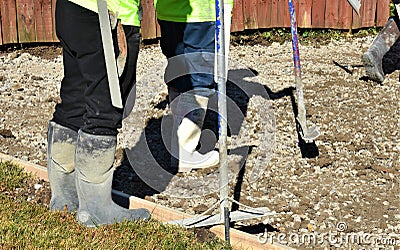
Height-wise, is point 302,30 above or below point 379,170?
above

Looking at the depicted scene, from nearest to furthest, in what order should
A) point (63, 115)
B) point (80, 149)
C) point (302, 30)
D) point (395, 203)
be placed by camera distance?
1. point (80, 149)
2. point (63, 115)
3. point (395, 203)
4. point (302, 30)

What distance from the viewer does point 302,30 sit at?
324 inches

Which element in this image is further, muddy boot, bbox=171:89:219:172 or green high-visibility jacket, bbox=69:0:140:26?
muddy boot, bbox=171:89:219:172

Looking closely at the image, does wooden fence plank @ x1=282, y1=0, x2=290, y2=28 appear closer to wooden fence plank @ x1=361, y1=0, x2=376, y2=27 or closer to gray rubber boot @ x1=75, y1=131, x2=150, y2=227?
wooden fence plank @ x1=361, y1=0, x2=376, y2=27

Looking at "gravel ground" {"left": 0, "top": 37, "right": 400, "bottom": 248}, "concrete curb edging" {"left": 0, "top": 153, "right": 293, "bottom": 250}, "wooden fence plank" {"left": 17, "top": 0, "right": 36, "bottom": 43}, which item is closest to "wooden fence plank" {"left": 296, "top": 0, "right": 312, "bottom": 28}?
"gravel ground" {"left": 0, "top": 37, "right": 400, "bottom": 248}

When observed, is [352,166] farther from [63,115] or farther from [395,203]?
[63,115]

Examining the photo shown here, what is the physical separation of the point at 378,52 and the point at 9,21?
12.9 ft

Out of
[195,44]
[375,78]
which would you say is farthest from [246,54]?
[195,44]

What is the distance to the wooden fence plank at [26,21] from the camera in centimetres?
759

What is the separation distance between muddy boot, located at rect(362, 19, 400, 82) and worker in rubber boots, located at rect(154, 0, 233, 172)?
6.52 ft

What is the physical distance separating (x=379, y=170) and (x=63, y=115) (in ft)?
6.50

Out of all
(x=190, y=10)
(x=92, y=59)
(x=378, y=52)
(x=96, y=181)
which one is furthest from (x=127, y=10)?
(x=378, y=52)

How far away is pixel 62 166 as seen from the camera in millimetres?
3529

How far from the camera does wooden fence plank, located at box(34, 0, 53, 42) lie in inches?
299
